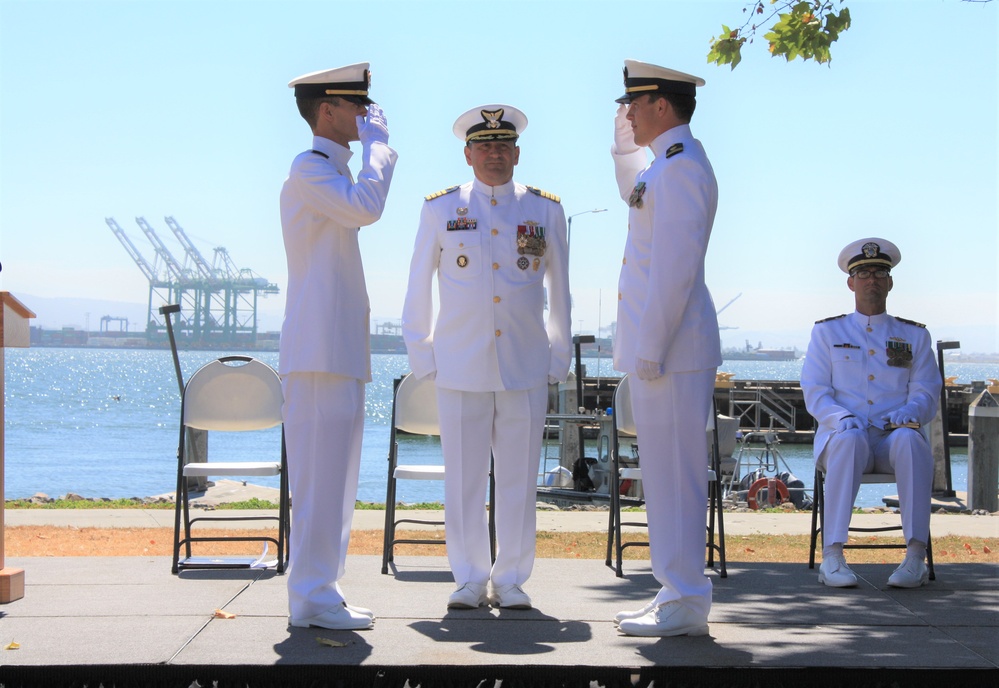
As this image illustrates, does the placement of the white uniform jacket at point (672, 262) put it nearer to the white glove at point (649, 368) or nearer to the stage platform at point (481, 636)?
the white glove at point (649, 368)

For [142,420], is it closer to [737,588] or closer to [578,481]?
[578,481]

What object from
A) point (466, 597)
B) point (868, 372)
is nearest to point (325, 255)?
point (466, 597)

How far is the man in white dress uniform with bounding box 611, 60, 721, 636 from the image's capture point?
4656 millimetres

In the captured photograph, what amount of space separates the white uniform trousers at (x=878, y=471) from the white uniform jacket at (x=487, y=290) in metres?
1.70

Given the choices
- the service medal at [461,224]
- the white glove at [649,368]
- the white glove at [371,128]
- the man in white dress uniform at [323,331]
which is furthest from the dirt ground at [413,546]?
the white glove at [371,128]

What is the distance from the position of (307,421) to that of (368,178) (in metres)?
0.99

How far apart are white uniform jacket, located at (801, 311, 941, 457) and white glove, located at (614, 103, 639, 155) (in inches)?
76.4

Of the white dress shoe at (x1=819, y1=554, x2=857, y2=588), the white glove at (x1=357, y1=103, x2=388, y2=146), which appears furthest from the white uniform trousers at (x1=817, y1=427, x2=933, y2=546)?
the white glove at (x1=357, y1=103, x2=388, y2=146)

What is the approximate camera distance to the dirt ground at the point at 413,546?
752 centimetres

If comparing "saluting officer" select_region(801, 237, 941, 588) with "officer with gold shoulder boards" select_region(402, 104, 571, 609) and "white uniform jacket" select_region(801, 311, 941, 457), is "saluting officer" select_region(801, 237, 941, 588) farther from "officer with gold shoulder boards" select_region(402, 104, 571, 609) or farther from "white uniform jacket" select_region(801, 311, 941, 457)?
"officer with gold shoulder boards" select_region(402, 104, 571, 609)

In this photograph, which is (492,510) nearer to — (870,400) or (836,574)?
(836,574)

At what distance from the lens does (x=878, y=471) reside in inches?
250

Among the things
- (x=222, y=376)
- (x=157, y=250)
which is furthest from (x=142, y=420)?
(x=157, y=250)

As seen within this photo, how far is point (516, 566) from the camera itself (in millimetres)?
5359
